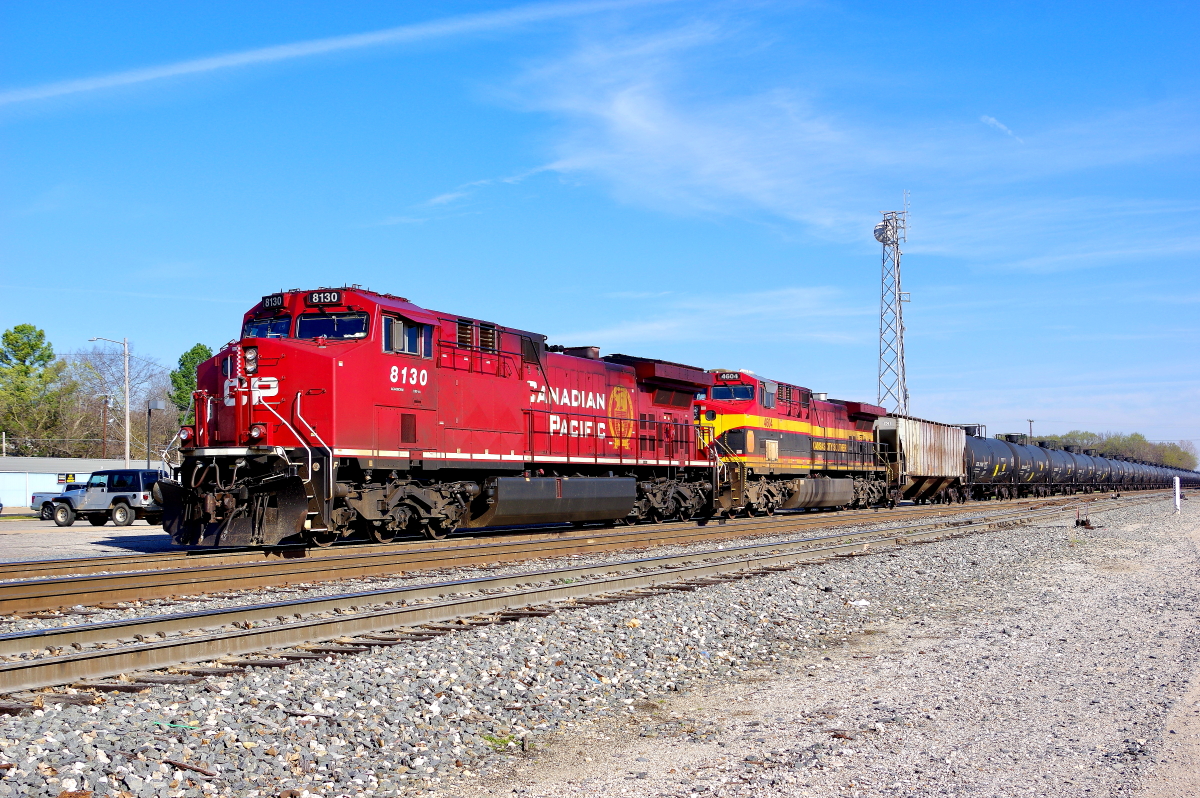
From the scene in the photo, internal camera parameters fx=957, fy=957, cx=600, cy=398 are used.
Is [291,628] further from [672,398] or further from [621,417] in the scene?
[672,398]

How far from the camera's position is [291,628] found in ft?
24.1

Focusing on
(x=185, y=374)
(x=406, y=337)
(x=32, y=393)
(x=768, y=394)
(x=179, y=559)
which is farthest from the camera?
(x=185, y=374)

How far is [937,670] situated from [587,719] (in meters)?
3.04

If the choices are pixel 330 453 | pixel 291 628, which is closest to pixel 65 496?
pixel 330 453

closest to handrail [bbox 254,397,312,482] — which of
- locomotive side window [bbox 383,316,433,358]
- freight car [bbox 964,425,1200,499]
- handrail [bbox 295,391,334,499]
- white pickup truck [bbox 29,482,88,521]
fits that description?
handrail [bbox 295,391,334,499]

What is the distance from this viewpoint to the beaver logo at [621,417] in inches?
817

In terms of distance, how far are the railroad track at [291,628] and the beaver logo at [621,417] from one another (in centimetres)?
810

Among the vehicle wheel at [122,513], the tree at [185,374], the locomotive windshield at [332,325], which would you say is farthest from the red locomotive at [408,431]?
the tree at [185,374]

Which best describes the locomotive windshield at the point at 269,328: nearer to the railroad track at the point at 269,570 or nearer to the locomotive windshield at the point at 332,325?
the locomotive windshield at the point at 332,325

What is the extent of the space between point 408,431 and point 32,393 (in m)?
68.6

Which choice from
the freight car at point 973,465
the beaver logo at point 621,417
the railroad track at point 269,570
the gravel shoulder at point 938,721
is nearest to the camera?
the gravel shoulder at point 938,721

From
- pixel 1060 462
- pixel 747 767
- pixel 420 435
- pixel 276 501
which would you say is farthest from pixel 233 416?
pixel 1060 462

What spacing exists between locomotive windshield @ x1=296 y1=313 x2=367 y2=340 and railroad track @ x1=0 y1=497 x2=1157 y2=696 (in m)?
5.03

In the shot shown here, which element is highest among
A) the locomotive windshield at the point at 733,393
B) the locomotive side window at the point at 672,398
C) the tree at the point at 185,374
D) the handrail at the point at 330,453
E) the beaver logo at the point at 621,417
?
the tree at the point at 185,374
